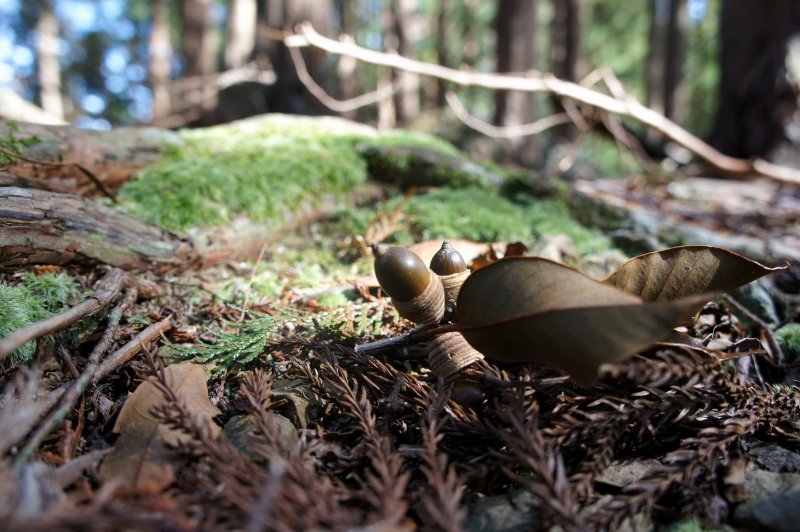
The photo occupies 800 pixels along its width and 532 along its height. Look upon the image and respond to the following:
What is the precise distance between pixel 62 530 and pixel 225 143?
105 inches

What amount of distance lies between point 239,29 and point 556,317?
40.8 feet

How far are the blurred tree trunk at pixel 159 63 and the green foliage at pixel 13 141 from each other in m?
8.28

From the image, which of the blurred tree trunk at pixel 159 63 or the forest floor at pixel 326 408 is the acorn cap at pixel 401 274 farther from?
the blurred tree trunk at pixel 159 63

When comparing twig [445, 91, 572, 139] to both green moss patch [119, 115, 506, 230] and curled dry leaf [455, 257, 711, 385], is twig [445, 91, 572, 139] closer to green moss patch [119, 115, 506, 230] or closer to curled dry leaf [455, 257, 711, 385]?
green moss patch [119, 115, 506, 230]

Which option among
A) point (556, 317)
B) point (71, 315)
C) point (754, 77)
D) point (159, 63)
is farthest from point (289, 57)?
point (159, 63)

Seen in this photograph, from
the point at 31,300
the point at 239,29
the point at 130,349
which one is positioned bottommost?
the point at 130,349

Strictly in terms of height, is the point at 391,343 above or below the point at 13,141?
below

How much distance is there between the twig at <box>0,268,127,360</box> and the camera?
977 mm

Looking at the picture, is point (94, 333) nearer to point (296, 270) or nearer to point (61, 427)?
point (61, 427)

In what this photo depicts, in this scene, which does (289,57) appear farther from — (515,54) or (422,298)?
(422,298)

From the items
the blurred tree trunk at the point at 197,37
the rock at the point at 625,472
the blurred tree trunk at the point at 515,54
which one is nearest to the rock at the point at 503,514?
the rock at the point at 625,472

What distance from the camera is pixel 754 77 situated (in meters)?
→ 5.92

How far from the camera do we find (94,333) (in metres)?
1.48

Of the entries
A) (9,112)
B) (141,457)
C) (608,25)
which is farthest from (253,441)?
(608,25)
